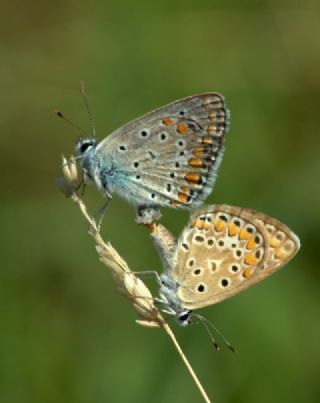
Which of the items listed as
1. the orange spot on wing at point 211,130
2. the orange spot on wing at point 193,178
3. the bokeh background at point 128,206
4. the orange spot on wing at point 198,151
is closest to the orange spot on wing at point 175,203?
the orange spot on wing at point 193,178

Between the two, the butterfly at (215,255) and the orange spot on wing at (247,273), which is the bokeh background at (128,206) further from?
the orange spot on wing at (247,273)

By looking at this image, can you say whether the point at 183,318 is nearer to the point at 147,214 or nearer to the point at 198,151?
the point at 147,214

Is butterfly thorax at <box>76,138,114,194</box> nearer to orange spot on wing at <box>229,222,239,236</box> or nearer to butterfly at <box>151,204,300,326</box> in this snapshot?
butterfly at <box>151,204,300,326</box>

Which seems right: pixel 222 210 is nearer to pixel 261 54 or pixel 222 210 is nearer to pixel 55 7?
pixel 261 54

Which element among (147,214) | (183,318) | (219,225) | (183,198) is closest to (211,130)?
(183,198)

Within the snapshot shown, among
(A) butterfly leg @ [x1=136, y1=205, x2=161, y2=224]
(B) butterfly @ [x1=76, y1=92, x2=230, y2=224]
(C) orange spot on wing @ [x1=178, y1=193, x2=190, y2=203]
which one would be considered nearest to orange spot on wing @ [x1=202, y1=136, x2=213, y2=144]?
(B) butterfly @ [x1=76, y1=92, x2=230, y2=224]

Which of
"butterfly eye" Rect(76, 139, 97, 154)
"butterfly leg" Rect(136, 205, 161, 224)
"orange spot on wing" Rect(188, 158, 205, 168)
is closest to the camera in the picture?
"butterfly leg" Rect(136, 205, 161, 224)
